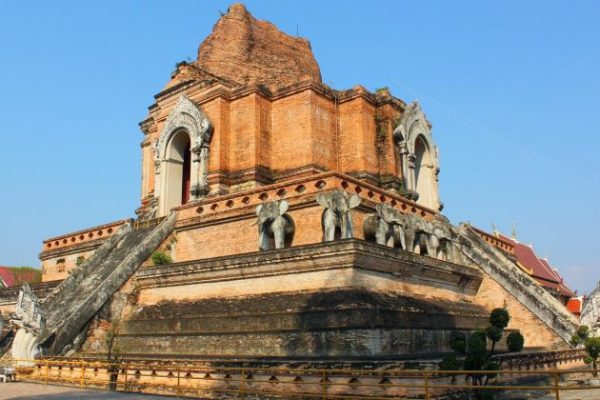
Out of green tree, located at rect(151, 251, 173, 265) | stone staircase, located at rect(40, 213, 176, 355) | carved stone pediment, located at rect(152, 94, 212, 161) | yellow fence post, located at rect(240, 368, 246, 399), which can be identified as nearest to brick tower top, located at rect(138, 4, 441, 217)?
carved stone pediment, located at rect(152, 94, 212, 161)

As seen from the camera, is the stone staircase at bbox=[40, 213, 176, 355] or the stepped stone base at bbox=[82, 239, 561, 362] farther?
the stone staircase at bbox=[40, 213, 176, 355]

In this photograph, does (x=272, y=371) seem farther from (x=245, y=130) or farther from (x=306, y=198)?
(x=245, y=130)

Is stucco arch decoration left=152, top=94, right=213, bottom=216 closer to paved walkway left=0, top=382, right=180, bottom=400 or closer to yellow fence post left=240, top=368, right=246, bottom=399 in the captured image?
paved walkway left=0, top=382, right=180, bottom=400

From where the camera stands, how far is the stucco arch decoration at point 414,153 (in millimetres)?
22094

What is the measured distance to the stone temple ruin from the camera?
13.0m

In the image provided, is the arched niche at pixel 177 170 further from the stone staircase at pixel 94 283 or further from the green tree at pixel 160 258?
the green tree at pixel 160 258

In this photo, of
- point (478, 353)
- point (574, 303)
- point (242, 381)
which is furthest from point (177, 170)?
point (574, 303)

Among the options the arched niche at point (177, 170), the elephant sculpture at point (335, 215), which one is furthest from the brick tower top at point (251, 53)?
the elephant sculpture at point (335, 215)

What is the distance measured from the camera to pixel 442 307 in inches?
609

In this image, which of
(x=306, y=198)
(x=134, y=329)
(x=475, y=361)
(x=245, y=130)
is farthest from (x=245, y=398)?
(x=245, y=130)

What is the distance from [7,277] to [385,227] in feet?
101

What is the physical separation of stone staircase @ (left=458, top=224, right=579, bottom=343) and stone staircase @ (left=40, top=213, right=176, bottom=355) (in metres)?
9.74

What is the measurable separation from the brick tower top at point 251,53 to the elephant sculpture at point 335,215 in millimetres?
9560

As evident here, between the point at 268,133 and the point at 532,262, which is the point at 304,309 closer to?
the point at 268,133
